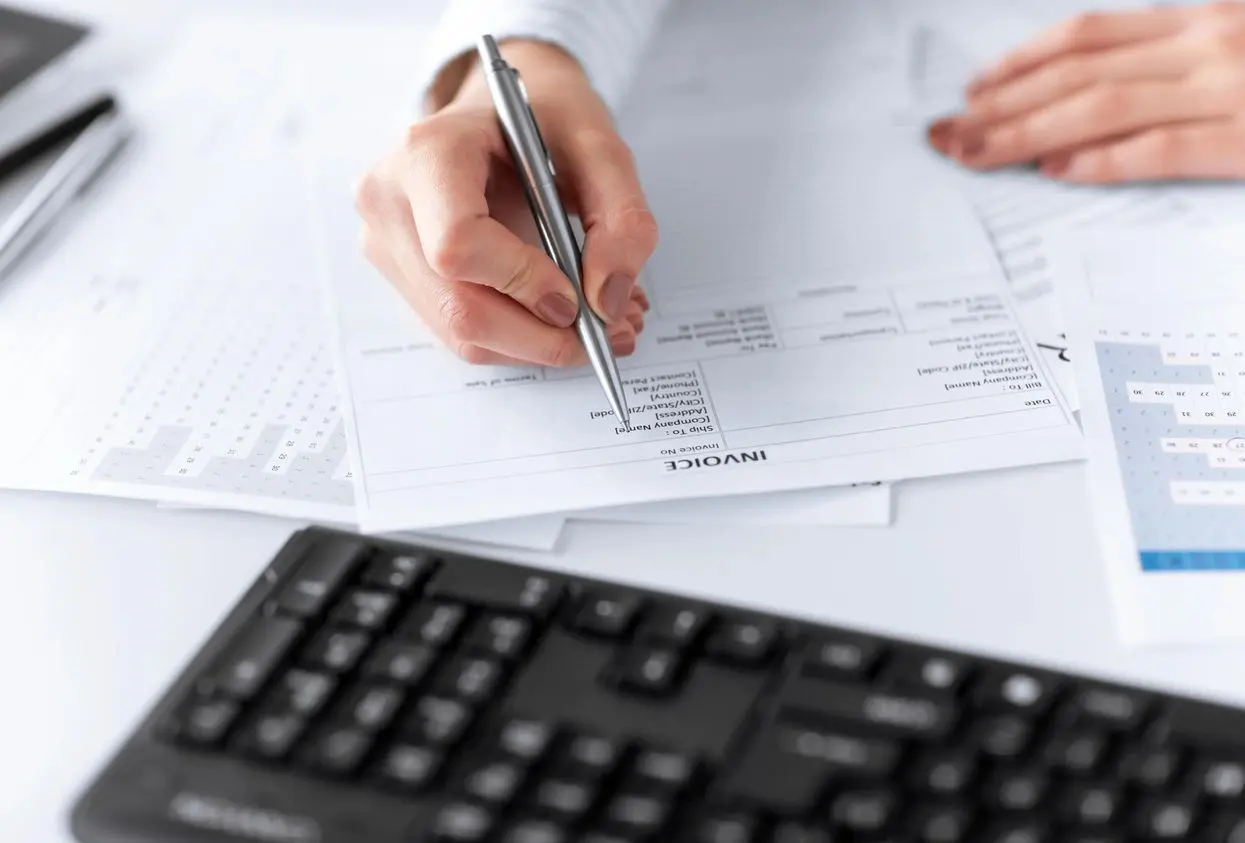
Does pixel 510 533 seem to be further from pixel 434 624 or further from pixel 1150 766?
pixel 1150 766

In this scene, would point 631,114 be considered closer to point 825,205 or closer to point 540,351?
point 825,205

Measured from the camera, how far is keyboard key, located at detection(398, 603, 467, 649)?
0.41 meters

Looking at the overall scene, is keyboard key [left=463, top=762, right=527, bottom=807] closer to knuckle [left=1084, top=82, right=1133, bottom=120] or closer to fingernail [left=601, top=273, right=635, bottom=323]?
fingernail [left=601, top=273, right=635, bottom=323]

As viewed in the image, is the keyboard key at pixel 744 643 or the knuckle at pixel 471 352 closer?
the keyboard key at pixel 744 643

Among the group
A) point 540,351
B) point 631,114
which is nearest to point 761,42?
point 631,114

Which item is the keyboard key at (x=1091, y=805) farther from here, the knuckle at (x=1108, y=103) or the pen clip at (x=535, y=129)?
the knuckle at (x=1108, y=103)

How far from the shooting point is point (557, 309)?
22.1 inches

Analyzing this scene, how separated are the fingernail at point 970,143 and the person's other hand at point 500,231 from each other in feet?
0.67

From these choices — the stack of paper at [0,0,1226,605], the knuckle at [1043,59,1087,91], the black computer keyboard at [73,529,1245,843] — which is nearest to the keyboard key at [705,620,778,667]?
the black computer keyboard at [73,529,1245,843]

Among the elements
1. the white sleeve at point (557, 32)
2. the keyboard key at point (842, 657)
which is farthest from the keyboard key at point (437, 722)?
the white sleeve at point (557, 32)

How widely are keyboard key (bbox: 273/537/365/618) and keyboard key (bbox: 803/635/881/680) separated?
158 mm

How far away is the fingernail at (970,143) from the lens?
726 millimetres

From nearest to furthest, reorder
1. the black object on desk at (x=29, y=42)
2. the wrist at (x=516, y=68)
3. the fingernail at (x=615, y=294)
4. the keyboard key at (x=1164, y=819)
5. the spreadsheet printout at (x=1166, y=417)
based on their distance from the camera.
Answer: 1. the keyboard key at (x=1164, y=819)
2. the spreadsheet printout at (x=1166, y=417)
3. the fingernail at (x=615, y=294)
4. the wrist at (x=516, y=68)
5. the black object on desk at (x=29, y=42)

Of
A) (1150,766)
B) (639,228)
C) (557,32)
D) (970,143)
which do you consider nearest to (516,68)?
(557,32)
